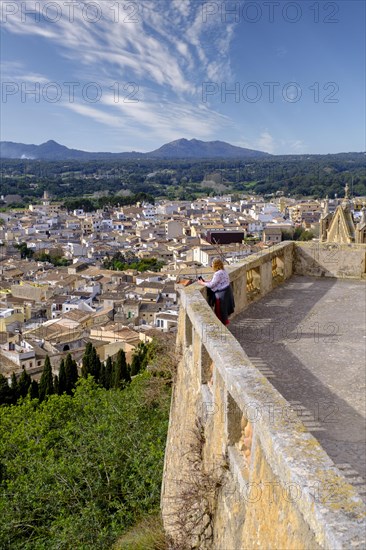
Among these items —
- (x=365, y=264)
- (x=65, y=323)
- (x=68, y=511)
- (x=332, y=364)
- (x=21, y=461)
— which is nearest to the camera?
(x=332, y=364)

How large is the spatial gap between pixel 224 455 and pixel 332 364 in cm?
232

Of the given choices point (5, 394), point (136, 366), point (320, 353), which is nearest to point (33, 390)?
point (5, 394)

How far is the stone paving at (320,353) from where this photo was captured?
13.3 feet

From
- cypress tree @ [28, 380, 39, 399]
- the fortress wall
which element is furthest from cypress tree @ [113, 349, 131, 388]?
the fortress wall

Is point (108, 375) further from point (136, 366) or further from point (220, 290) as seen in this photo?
point (220, 290)

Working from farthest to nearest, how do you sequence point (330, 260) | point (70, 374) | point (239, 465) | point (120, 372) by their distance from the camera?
point (70, 374) → point (120, 372) → point (330, 260) → point (239, 465)

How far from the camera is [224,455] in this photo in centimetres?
357

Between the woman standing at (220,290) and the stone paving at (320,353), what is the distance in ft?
1.21

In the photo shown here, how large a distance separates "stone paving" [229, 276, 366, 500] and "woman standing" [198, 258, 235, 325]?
1.21 feet

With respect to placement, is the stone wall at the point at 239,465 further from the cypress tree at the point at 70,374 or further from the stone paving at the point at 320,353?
the cypress tree at the point at 70,374

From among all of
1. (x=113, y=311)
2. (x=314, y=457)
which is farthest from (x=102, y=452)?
(x=113, y=311)

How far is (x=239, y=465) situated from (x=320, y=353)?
2799 mm

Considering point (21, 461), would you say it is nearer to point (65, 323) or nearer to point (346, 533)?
point (346, 533)

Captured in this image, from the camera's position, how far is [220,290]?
20.4ft
